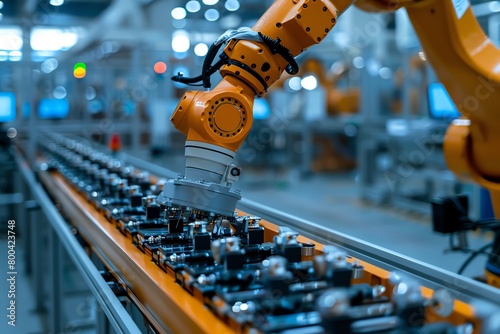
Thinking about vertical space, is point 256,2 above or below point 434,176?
above

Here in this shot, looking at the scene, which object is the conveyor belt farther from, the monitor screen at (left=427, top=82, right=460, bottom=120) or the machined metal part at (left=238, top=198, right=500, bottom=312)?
the monitor screen at (left=427, top=82, right=460, bottom=120)

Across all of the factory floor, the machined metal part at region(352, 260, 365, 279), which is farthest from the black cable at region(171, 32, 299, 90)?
the factory floor

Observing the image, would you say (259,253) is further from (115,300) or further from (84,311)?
(84,311)

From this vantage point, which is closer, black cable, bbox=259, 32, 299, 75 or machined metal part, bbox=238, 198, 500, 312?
machined metal part, bbox=238, 198, 500, 312

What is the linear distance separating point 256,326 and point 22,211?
432cm

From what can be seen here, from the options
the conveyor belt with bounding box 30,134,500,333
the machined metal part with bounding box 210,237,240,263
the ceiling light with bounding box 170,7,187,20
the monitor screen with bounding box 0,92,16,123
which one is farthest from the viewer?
the ceiling light with bounding box 170,7,187,20

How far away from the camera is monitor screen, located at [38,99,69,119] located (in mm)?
6465

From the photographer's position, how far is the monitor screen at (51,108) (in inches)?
255

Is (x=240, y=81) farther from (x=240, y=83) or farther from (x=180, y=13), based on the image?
(x=180, y=13)

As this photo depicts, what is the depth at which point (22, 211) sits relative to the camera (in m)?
4.85

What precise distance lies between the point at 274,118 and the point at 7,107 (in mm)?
5006

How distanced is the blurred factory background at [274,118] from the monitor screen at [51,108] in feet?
0.04

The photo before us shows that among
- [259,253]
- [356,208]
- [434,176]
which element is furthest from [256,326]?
[356,208]

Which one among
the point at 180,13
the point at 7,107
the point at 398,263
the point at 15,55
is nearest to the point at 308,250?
the point at 398,263
